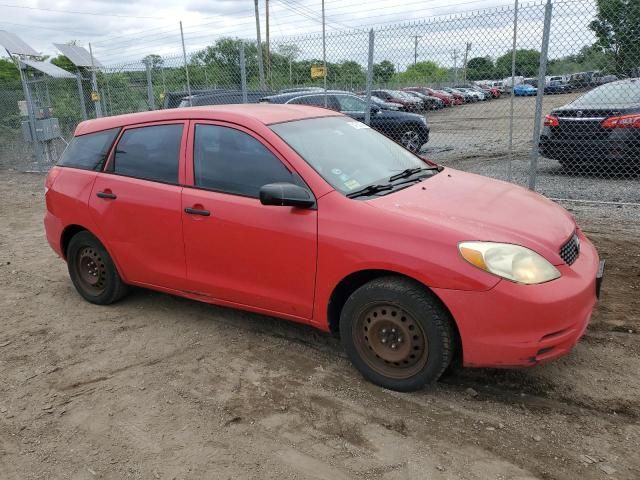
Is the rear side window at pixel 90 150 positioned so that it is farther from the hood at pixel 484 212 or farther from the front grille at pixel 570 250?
the front grille at pixel 570 250

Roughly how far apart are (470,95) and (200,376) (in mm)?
14008

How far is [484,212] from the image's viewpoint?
3324 millimetres

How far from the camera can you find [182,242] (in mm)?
4008

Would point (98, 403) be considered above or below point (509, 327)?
below

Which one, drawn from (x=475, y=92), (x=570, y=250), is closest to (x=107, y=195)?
(x=570, y=250)

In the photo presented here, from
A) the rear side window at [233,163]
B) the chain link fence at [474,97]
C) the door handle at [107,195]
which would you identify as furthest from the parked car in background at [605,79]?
the door handle at [107,195]

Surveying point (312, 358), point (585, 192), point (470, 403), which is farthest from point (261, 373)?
point (585, 192)

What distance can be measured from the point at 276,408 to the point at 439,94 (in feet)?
56.1

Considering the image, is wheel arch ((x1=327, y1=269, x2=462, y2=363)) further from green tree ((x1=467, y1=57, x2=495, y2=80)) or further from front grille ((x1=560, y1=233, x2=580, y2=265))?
green tree ((x1=467, y1=57, x2=495, y2=80))

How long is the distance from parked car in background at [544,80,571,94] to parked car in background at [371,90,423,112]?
5.16 m

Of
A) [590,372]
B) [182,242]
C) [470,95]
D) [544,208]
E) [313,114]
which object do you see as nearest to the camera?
[590,372]

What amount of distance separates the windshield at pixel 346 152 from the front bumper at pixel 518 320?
3.44ft

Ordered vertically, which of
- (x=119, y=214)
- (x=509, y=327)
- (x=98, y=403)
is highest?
(x=119, y=214)

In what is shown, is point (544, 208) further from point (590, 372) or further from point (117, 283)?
point (117, 283)
